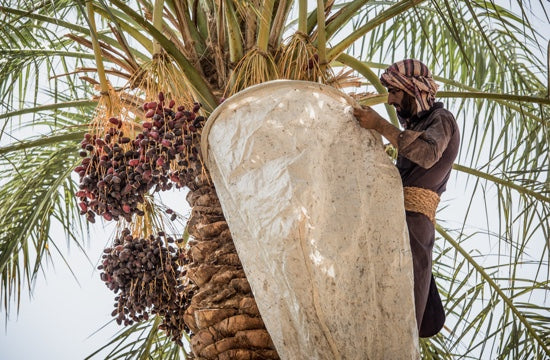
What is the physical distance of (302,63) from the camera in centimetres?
319

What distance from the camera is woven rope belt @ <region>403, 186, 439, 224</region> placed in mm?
3113

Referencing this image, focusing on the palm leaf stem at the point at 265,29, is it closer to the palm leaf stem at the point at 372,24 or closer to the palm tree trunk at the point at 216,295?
the palm leaf stem at the point at 372,24

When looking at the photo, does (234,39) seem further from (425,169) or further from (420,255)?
(420,255)

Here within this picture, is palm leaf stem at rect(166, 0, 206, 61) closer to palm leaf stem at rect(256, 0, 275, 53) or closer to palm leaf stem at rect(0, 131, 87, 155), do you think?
palm leaf stem at rect(256, 0, 275, 53)

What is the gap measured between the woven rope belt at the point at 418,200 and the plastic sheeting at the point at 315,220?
0.23 meters

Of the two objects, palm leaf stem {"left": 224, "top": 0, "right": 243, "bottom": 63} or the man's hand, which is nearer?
the man's hand

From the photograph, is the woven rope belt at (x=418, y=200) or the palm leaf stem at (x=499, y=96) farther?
the palm leaf stem at (x=499, y=96)

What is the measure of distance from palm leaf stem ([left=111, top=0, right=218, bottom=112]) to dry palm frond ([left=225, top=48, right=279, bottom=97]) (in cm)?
12

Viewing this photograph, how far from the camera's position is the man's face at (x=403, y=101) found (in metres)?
3.20

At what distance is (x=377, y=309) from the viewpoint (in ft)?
9.06

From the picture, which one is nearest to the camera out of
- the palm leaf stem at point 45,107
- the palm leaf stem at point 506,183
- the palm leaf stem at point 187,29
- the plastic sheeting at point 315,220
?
the plastic sheeting at point 315,220

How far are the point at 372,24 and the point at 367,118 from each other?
669mm

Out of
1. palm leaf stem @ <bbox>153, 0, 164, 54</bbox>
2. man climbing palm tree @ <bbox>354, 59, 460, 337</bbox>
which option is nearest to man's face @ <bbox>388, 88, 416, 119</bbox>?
man climbing palm tree @ <bbox>354, 59, 460, 337</bbox>

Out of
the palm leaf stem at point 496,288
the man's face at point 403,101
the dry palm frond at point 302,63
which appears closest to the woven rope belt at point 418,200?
the man's face at point 403,101
